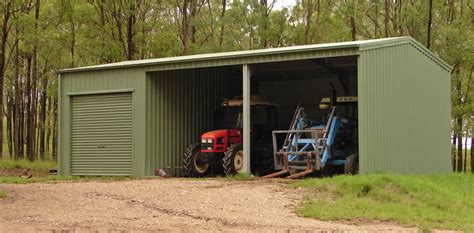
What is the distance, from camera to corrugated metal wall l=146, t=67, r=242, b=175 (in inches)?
775

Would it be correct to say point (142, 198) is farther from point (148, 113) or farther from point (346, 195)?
point (148, 113)

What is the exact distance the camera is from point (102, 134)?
20219 millimetres

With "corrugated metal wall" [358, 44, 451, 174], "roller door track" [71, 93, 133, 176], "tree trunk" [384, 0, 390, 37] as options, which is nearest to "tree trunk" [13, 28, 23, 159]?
"roller door track" [71, 93, 133, 176]

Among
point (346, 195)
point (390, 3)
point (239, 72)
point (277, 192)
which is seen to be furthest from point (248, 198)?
point (390, 3)

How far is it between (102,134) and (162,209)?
31.5ft

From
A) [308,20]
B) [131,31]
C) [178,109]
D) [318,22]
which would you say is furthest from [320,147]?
[131,31]

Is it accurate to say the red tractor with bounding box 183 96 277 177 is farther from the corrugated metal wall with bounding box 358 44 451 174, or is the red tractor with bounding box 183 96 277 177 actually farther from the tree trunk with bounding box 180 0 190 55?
the tree trunk with bounding box 180 0 190 55

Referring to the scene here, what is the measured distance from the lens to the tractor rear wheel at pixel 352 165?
16.7 metres

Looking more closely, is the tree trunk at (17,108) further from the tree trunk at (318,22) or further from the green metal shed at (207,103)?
the tree trunk at (318,22)

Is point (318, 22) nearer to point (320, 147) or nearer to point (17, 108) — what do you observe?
point (320, 147)

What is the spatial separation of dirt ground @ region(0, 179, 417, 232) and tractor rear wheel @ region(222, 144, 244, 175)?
291 cm

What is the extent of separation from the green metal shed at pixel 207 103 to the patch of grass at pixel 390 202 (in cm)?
230

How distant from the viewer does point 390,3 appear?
33.9 m

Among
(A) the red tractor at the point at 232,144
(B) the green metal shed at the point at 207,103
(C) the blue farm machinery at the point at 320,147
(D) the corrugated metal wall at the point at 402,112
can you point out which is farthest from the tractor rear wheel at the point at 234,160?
(D) the corrugated metal wall at the point at 402,112
